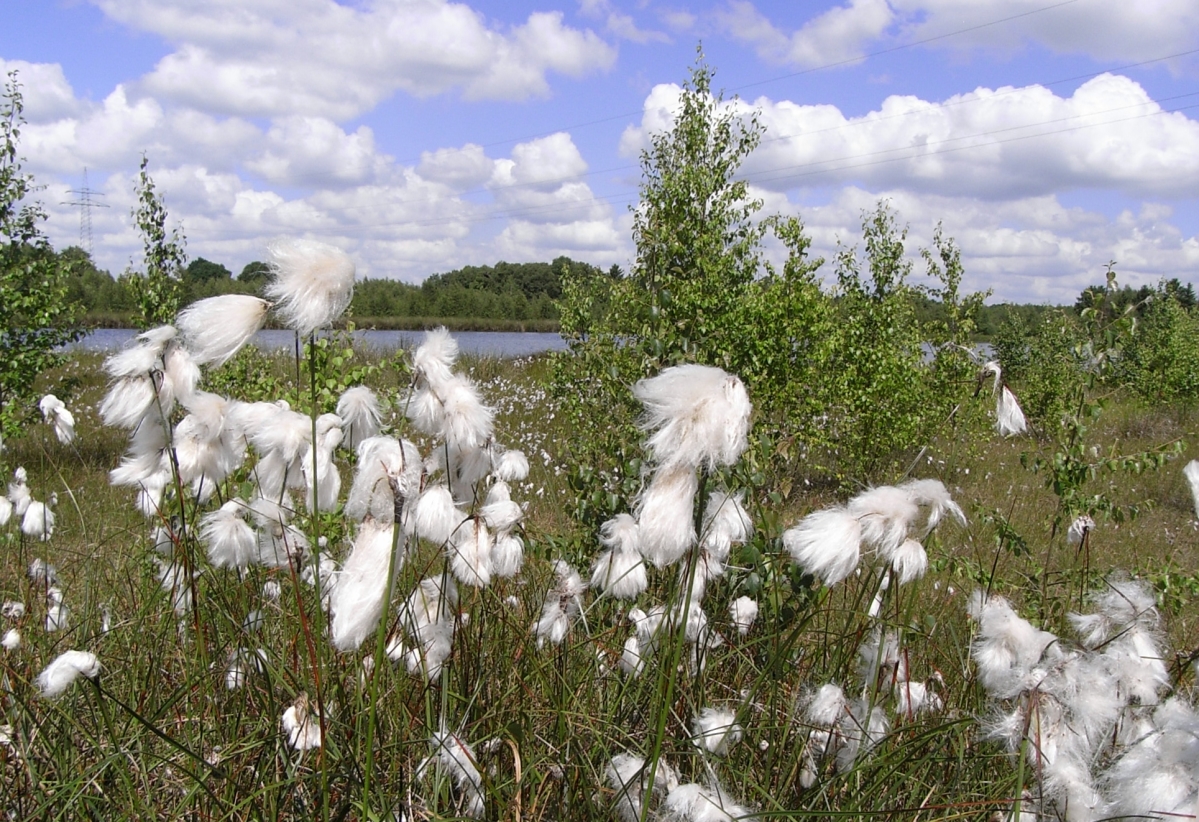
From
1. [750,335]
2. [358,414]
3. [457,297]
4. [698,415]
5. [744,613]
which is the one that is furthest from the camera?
[457,297]

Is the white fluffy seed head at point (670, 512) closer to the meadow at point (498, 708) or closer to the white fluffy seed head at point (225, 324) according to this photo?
the meadow at point (498, 708)

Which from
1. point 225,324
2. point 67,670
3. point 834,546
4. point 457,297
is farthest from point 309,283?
point 457,297

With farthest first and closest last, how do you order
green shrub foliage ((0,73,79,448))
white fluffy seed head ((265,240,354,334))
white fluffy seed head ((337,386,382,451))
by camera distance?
green shrub foliage ((0,73,79,448))
white fluffy seed head ((337,386,382,451))
white fluffy seed head ((265,240,354,334))

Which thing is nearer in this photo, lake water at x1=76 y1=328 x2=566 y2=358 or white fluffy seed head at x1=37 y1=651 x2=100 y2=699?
white fluffy seed head at x1=37 y1=651 x2=100 y2=699

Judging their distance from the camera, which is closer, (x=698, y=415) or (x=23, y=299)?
(x=698, y=415)

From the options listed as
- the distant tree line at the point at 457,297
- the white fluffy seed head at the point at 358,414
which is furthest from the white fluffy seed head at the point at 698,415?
the distant tree line at the point at 457,297

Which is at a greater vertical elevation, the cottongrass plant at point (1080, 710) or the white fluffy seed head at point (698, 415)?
the white fluffy seed head at point (698, 415)

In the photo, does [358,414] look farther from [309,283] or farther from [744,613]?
[744,613]

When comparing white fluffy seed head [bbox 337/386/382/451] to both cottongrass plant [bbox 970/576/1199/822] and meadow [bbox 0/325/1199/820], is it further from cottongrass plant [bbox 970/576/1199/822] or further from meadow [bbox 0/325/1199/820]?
cottongrass plant [bbox 970/576/1199/822]

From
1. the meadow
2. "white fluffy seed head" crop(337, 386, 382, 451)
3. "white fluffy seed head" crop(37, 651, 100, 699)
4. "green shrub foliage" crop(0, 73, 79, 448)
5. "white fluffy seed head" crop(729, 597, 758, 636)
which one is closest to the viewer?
"white fluffy seed head" crop(37, 651, 100, 699)

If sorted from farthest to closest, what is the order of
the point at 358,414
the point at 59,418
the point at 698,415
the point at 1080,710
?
the point at 59,418
the point at 358,414
the point at 1080,710
the point at 698,415

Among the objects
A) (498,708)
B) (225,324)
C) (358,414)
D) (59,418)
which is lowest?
(498,708)

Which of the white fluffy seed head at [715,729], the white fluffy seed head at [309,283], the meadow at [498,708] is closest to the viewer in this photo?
the white fluffy seed head at [309,283]

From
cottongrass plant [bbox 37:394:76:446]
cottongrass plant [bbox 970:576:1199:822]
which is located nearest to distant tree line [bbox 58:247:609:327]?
cottongrass plant [bbox 37:394:76:446]
